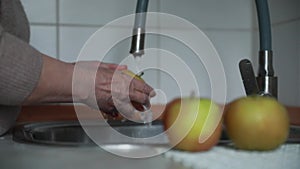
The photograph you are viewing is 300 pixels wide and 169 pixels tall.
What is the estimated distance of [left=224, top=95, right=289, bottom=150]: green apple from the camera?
0.52m

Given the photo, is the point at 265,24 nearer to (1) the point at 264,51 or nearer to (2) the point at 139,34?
(1) the point at 264,51

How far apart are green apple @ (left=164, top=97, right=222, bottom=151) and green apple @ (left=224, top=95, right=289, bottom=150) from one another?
0.05 ft

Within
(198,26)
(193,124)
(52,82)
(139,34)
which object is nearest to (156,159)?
(193,124)

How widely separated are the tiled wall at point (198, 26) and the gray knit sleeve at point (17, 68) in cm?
45

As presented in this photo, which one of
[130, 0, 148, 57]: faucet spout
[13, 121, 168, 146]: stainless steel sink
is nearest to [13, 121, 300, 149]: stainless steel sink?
[13, 121, 168, 146]: stainless steel sink

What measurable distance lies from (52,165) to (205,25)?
26.3 inches

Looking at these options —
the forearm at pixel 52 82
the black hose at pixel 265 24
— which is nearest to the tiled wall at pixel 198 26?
the black hose at pixel 265 24

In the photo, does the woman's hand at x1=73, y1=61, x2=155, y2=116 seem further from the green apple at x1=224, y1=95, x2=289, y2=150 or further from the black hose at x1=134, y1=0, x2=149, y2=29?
the green apple at x1=224, y1=95, x2=289, y2=150

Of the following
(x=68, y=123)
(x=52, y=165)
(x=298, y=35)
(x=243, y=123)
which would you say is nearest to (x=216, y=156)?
(x=243, y=123)

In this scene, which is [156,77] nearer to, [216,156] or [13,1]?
[13,1]

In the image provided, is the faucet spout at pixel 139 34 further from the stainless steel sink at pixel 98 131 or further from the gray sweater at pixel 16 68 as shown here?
the gray sweater at pixel 16 68

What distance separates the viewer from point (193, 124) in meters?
0.54

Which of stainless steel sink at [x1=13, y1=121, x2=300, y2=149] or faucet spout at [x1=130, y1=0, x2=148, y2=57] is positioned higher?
faucet spout at [x1=130, y1=0, x2=148, y2=57]

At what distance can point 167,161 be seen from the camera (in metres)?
0.52
